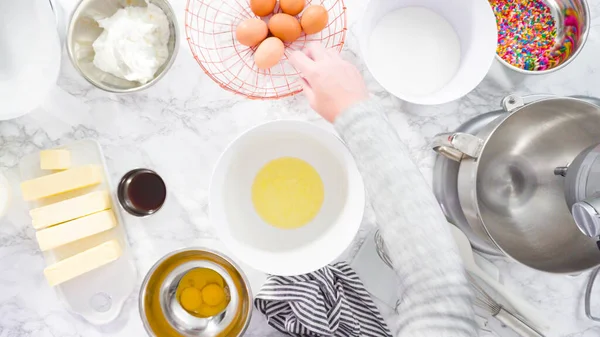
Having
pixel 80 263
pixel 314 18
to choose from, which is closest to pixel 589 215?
pixel 314 18

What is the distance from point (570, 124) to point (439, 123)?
230 mm

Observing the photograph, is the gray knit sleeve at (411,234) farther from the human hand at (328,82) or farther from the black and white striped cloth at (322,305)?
the black and white striped cloth at (322,305)

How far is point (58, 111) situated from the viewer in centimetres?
93

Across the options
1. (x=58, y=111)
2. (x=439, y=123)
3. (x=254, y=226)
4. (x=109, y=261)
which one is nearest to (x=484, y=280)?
(x=439, y=123)

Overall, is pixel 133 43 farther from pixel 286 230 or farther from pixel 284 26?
pixel 286 230

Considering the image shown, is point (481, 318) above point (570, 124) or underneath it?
underneath

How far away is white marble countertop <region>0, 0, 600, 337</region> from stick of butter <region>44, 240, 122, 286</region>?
0.07 m

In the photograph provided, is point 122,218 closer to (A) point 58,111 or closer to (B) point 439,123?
(A) point 58,111

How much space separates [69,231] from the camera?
0.86 metres

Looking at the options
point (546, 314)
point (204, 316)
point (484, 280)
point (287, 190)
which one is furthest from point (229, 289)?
point (546, 314)

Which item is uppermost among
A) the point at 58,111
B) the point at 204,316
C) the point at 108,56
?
the point at 108,56

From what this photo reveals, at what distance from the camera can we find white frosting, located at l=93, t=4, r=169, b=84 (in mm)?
839

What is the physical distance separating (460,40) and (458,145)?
255mm

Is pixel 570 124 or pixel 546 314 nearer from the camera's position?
pixel 570 124
